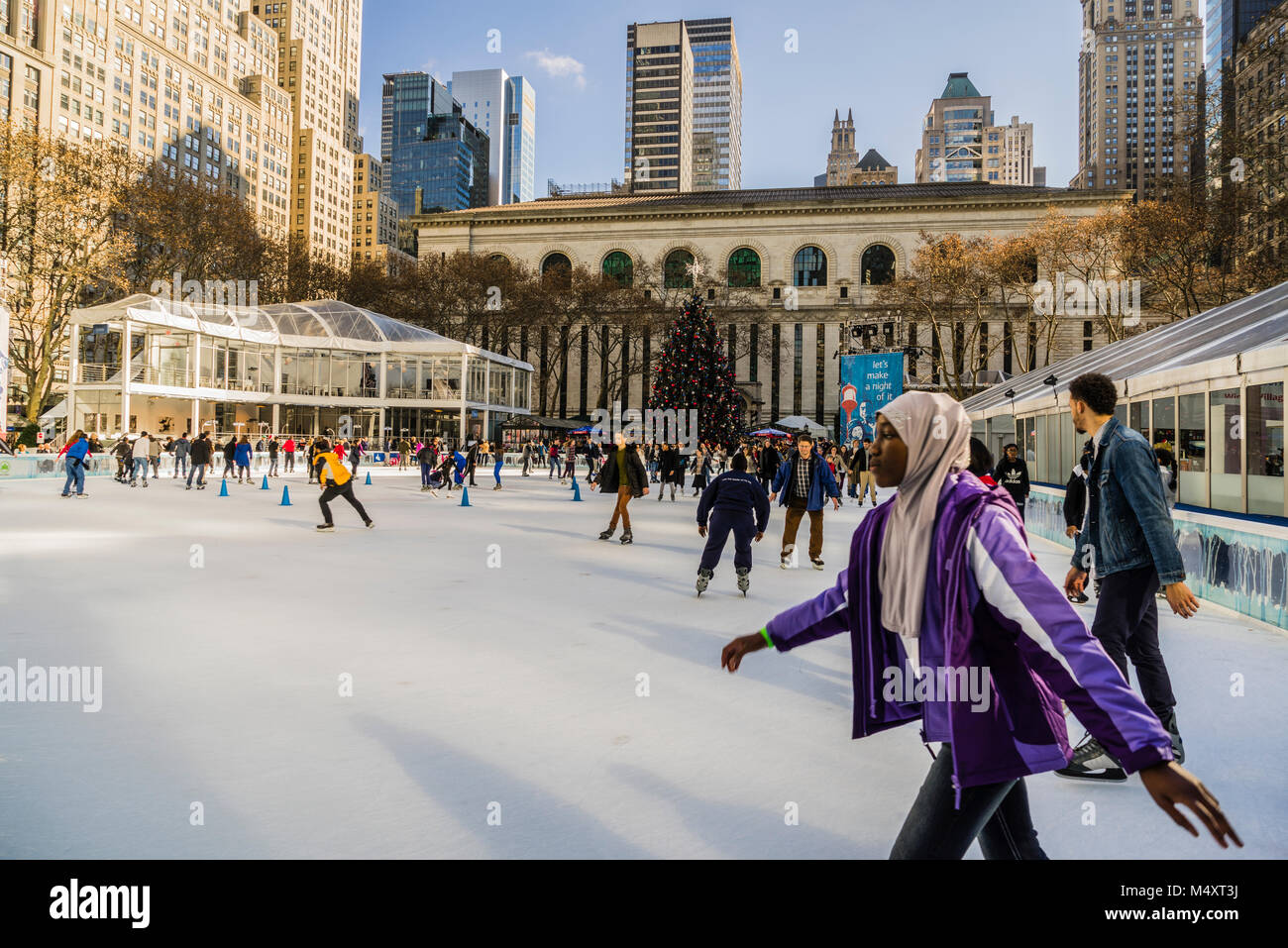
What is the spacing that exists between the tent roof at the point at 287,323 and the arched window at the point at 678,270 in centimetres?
1706

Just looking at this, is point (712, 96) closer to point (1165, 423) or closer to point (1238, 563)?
point (1165, 423)

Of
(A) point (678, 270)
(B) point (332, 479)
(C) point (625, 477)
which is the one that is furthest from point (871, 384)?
(A) point (678, 270)

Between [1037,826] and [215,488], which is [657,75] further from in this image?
[1037,826]

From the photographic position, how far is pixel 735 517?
820 centimetres

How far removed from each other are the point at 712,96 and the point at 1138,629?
174099 millimetres

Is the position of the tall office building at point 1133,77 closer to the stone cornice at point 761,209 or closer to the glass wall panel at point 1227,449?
the stone cornice at point 761,209

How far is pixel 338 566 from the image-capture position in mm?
9367

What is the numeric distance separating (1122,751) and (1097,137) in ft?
567

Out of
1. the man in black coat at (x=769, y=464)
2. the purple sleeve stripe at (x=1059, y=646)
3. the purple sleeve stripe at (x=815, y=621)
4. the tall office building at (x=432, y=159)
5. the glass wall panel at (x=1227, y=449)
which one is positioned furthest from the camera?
the tall office building at (x=432, y=159)

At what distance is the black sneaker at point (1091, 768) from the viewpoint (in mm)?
3662

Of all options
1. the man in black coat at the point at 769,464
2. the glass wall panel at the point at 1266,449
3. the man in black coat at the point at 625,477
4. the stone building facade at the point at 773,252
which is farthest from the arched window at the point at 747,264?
the glass wall panel at the point at 1266,449

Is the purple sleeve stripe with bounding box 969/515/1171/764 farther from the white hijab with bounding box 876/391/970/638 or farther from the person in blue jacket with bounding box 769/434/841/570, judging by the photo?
the person in blue jacket with bounding box 769/434/841/570

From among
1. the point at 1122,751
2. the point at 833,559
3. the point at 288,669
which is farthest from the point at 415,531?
the point at 1122,751

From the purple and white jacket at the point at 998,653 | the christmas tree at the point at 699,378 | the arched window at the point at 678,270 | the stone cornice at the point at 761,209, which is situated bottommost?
the purple and white jacket at the point at 998,653
